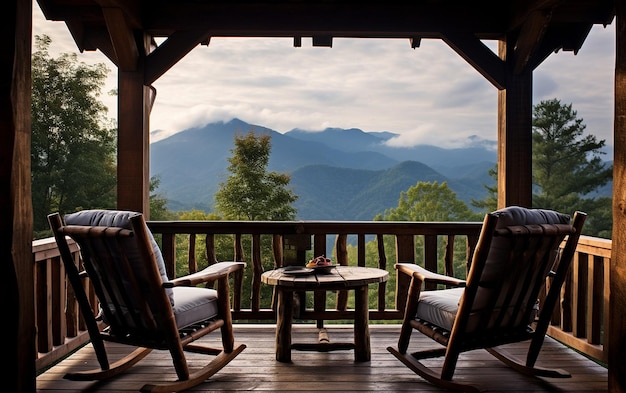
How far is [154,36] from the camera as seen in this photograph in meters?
4.96

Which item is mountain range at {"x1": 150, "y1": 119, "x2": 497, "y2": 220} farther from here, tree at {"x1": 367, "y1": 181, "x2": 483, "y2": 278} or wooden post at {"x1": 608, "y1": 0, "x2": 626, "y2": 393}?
wooden post at {"x1": 608, "y1": 0, "x2": 626, "y2": 393}

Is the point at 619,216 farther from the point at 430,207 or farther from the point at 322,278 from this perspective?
the point at 430,207

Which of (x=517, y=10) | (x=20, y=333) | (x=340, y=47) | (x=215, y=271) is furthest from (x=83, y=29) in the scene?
(x=340, y=47)

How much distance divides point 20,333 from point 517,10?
4173mm

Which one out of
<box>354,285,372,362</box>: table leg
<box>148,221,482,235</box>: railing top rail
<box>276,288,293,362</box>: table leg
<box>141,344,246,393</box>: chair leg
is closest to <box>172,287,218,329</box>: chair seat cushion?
<box>141,344,246,393</box>: chair leg

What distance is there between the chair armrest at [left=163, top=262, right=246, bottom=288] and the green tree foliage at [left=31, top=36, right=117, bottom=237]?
19.5 meters

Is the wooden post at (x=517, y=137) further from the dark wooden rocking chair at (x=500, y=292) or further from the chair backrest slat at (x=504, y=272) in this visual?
the chair backrest slat at (x=504, y=272)

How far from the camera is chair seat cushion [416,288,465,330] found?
3.05 meters

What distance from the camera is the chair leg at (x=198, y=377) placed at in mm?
2951

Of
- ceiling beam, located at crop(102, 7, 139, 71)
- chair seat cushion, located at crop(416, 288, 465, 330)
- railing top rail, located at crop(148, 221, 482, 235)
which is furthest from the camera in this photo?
railing top rail, located at crop(148, 221, 482, 235)

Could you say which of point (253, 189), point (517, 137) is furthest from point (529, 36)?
point (253, 189)

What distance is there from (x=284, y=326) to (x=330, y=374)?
1.57 feet

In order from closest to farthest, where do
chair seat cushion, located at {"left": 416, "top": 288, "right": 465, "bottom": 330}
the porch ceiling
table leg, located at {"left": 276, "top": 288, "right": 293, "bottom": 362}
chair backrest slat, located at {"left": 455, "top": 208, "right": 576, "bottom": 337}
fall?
chair backrest slat, located at {"left": 455, "top": 208, "right": 576, "bottom": 337}
chair seat cushion, located at {"left": 416, "top": 288, "right": 465, "bottom": 330}
table leg, located at {"left": 276, "top": 288, "right": 293, "bottom": 362}
the porch ceiling

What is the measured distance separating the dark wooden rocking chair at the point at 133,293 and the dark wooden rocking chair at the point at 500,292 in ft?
4.24
